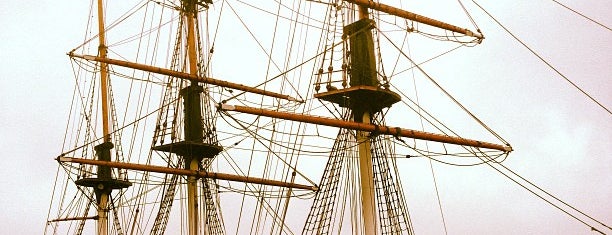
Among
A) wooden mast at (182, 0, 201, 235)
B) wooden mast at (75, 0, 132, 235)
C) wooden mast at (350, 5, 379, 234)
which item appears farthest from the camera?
wooden mast at (75, 0, 132, 235)

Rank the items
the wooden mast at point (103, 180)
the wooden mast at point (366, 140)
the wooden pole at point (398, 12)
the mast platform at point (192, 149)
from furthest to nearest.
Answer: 1. the wooden mast at point (103, 180)
2. the mast platform at point (192, 149)
3. the wooden pole at point (398, 12)
4. the wooden mast at point (366, 140)

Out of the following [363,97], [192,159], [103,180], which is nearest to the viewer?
[363,97]

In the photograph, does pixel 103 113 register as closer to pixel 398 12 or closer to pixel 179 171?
pixel 179 171

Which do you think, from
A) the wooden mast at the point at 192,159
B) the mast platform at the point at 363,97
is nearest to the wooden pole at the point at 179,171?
the wooden mast at the point at 192,159

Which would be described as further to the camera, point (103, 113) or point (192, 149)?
point (103, 113)

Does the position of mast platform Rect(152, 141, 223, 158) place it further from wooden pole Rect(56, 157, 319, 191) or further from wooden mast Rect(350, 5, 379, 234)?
wooden mast Rect(350, 5, 379, 234)

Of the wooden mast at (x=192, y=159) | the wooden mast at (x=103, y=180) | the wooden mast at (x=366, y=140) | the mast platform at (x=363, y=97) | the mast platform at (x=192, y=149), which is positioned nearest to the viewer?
the wooden mast at (x=366, y=140)

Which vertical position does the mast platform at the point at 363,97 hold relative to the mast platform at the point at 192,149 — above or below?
below

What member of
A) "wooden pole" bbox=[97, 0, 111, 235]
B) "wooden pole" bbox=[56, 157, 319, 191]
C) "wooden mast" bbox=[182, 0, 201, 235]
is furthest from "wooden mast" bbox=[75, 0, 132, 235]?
"wooden mast" bbox=[182, 0, 201, 235]

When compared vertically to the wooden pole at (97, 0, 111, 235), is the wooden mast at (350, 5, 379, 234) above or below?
below

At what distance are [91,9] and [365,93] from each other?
2029cm

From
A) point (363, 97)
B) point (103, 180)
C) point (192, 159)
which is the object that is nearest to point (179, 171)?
point (192, 159)

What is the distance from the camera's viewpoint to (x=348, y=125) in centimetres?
2164

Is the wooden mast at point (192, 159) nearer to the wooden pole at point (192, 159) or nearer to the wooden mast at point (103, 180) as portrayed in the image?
the wooden pole at point (192, 159)
